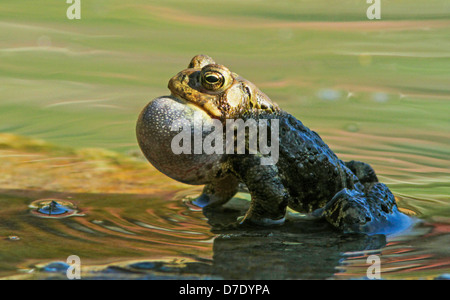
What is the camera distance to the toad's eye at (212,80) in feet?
14.5

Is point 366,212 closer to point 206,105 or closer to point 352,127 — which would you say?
point 206,105

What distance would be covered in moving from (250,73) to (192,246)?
5840mm

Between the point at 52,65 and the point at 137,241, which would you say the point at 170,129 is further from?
the point at 52,65

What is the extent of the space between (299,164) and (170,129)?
1.09 metres

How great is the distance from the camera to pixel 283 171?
4707 mm

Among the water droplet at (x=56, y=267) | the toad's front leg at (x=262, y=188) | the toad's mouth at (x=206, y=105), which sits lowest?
the water droplet at (x=56, y=267)

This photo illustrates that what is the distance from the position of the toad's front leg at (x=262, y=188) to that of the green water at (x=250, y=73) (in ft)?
1.43

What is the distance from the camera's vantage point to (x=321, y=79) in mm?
9289

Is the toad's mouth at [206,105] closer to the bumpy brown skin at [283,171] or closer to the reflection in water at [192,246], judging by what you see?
the bumpy brown skin at [283,171]

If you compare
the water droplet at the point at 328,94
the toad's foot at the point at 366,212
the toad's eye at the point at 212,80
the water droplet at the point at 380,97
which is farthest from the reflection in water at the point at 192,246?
the water droplet at the point at 380,97

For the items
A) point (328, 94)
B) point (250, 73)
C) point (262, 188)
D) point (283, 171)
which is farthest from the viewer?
point (250, 73)

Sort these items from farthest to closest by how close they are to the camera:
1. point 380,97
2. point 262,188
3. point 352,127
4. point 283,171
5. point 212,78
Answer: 1. point 380,97
2. point 352,127
3. point 283,171
4. point 262,188
5. point 212,78

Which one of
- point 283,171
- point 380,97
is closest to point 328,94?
point 380,97
